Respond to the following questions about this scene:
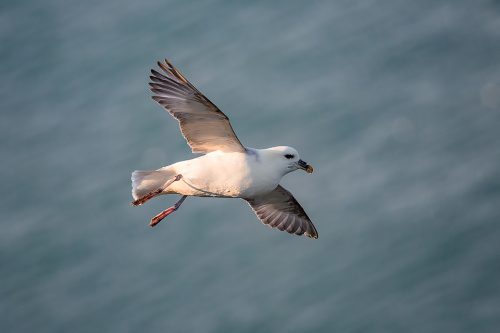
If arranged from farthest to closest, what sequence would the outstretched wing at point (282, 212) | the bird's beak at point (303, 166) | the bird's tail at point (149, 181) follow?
the outstretched wing at point (282, 212)
the bird's beak at point (303, 166)
the bird's tail at point (149, 181)

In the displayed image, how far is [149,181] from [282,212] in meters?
2.61

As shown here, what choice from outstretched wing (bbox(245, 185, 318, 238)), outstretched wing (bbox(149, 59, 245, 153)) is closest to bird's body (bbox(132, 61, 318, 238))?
outstretched wing (bbox(149, 59, 245, 153))

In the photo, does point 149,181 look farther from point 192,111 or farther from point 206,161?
point 192,111

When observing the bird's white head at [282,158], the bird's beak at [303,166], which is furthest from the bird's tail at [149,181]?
the bird's beak at [303,166]

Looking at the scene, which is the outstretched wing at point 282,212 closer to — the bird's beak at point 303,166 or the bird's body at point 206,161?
the bird's beak at point 303,166

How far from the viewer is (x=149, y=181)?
471 inches

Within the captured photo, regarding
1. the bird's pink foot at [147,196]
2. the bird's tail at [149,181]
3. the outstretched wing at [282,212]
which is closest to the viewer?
the bird's pink foot at [147,196]

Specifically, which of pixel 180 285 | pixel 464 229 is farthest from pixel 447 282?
pixel 180 285

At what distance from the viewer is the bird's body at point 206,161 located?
1160 centimetres

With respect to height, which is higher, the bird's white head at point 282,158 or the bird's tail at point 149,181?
the bird's tail at point 149,181

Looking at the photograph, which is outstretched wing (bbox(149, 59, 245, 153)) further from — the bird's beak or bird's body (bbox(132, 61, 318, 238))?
the bird's beak

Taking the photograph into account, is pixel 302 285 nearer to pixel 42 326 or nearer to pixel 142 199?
pixel 42 326

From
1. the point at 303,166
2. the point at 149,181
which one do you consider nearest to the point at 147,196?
the point at 149,181

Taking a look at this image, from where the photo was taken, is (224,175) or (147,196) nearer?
(224,175)
